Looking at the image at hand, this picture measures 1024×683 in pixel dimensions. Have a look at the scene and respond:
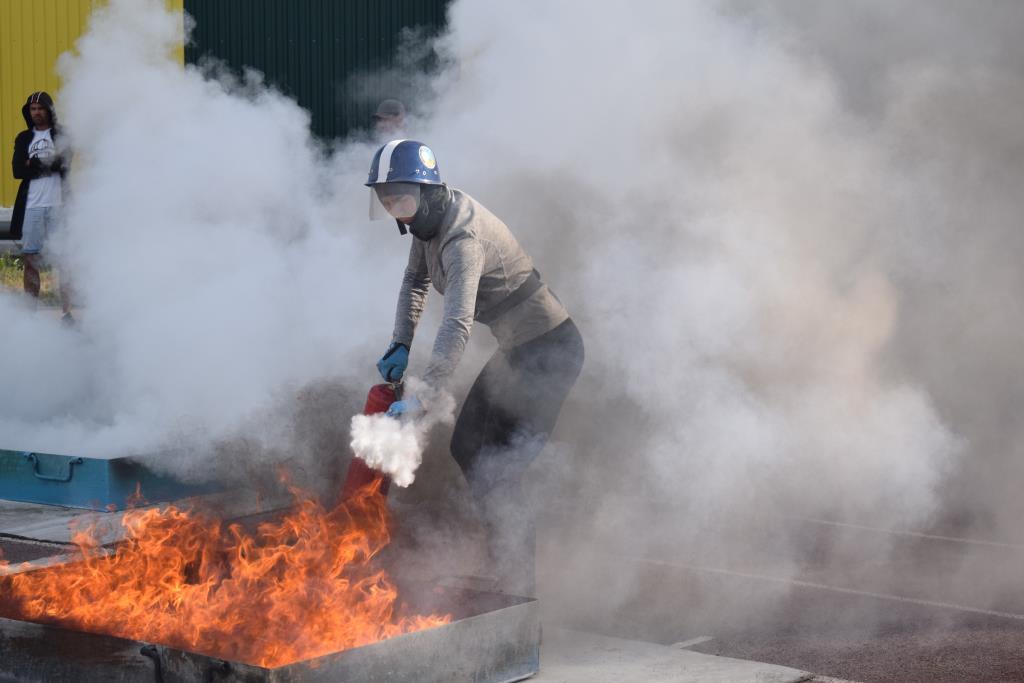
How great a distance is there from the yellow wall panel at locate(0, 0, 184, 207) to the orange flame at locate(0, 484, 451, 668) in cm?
1147

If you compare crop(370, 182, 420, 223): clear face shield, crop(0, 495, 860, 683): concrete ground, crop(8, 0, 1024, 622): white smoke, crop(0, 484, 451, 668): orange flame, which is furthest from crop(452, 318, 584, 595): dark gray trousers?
crop(8, 0, 1024, 622): white smoke

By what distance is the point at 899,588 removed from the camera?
5.21 m

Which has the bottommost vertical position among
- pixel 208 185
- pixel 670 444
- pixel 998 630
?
pixel 998 630

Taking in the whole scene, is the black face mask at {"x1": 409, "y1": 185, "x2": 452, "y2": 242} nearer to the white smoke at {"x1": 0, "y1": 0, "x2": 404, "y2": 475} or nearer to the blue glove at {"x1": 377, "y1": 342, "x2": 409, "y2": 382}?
the blue glove at {"x1": 377, "y1": 342, "x2": 409, "y2": 382}

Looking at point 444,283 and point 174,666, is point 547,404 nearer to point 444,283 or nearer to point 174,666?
point 444,283

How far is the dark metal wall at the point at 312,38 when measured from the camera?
1277cm

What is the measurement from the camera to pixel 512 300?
4.53 meters

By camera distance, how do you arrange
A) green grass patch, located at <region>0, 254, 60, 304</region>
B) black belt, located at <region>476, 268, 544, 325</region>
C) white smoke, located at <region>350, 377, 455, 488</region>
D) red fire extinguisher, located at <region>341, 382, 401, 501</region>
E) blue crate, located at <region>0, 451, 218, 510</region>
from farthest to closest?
green grass patch, located at <region>0, 254, 60, 304</region>, blue crate, located at <region>0, 451, 218, 510</region>, black belt, located at <region>476, 268, 544, 325</region>, red fire extinguisher, located at <region>341, 382, 401, 501</region>, white smoke, located at <region>350, 377, 455, 488</region>

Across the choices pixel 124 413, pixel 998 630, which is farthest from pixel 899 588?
pixel 124 413

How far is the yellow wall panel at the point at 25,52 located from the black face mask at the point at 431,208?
11.5 m

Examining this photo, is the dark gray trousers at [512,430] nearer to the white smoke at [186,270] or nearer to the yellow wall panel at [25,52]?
the white smoke at [186,270]

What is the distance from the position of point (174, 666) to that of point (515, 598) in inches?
42.1

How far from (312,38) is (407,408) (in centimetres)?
1022

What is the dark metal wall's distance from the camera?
12773 millimetres
